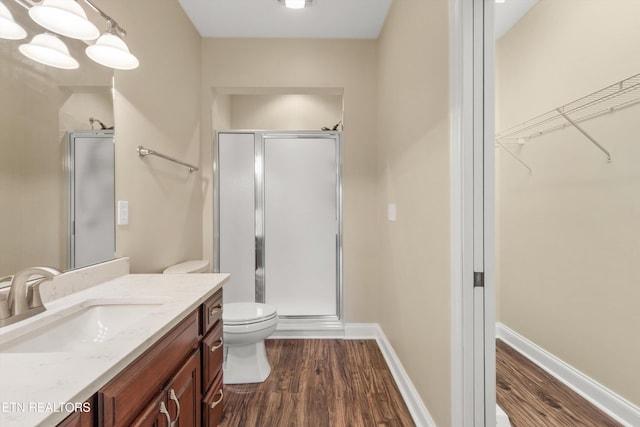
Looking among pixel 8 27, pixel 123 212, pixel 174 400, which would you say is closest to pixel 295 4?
pixel 8 27

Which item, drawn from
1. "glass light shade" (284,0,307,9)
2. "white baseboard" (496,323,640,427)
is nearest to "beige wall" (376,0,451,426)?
"glass light shade" (284,0,307,9)

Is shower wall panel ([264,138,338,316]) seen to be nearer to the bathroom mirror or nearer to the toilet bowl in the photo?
the toilet bowl

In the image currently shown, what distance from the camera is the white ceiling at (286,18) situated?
2273 mm

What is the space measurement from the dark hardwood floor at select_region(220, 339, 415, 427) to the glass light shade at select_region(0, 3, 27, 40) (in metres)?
1.93

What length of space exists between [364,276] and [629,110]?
204cm

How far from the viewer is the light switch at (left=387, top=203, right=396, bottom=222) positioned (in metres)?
2.21

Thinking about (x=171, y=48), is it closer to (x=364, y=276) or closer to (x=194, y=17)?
(x=194, y=17)

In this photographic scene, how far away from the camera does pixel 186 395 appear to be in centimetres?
106

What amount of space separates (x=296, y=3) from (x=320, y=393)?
2658 millimetres

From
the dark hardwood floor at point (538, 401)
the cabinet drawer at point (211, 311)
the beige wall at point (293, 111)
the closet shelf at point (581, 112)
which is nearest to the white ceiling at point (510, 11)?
the closet shelf at point (581, 112)

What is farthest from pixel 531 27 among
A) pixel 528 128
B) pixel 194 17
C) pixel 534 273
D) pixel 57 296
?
pixel 57 296

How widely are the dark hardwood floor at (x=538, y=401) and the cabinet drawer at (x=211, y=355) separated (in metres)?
1.55

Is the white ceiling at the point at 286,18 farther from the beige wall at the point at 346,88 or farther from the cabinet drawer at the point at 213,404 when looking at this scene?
the cabinet drawer at the point at 213,404

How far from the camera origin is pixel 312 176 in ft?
9.17
